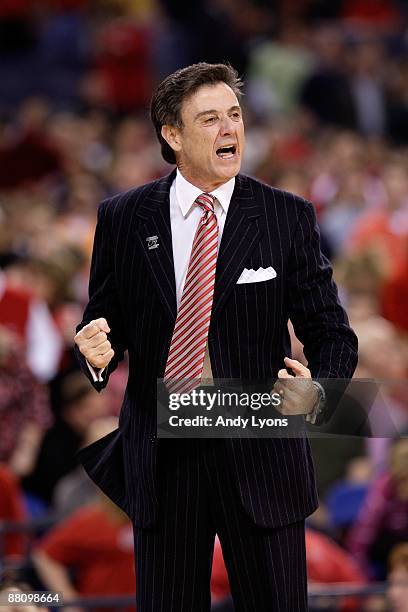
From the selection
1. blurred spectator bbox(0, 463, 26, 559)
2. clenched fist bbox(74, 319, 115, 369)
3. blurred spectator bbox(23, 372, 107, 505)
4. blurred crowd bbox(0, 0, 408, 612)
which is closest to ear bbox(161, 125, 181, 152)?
clenched fist bbox(74, 319, 115, 369)

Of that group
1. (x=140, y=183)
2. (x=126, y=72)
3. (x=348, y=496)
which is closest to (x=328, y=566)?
(x=348, y=496)

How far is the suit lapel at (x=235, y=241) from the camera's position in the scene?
10.4ft

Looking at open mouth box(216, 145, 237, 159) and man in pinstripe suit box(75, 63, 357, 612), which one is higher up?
open mouth box(216, 145, 237, 159)

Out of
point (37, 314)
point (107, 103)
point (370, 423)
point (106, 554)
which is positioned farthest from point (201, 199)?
point (107, 103)

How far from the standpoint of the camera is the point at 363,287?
7855 mm

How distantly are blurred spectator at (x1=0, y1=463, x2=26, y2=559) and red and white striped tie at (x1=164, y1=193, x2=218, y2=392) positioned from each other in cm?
310

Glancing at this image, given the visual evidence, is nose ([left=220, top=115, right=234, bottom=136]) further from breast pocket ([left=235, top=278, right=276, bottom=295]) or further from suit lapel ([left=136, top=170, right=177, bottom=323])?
breast pocket ([left=235, top=278, right=276, bottom=295])

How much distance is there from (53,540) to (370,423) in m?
2.82

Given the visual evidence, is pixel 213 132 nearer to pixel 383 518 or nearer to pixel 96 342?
pixel 96 342

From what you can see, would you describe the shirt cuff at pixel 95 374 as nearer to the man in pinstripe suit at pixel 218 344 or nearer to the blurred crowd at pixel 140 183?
the man in pinstripe suit at pixel 218 344

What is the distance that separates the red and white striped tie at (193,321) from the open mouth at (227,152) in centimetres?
18

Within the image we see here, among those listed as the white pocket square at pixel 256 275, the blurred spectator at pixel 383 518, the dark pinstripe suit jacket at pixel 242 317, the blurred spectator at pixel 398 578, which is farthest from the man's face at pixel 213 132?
the blurred spectator at pixel 383 518

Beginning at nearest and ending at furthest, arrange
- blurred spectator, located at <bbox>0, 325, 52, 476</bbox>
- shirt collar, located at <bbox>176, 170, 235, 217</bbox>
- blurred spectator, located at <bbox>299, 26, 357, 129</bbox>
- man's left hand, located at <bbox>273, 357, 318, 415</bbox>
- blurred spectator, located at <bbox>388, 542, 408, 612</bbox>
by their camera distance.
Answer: man's left hand, located at <bbox>273, 357, 318, 415</bbox>, shirt collar, located at <bbox>176, 170, 235, 217</bbox>, blurred spectator, located at <bbox>388, 542, 408, 612</bbox>, blurred spectator, located at <bbox>0, 325, 52, 476</bbox>, blurred spectator, located at <bbox>299, 26, 357, 129</bbox>

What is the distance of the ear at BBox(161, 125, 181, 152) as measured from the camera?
128 inches
